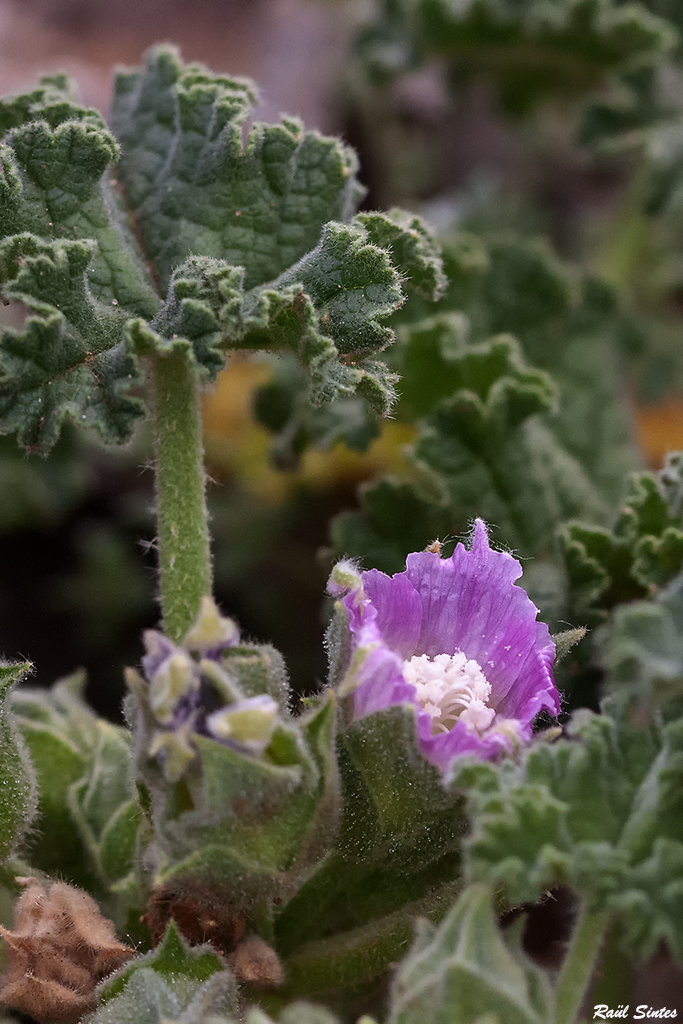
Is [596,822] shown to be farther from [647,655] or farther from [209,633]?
[209,633]

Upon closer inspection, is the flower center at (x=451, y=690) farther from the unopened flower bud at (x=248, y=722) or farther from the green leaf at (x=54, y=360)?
the green leaf at (x=54, y=360)

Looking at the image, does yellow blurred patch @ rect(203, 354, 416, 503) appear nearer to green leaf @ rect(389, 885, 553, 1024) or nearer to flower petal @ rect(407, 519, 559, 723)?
flower petal @ rect(407, 519, 559, 723)

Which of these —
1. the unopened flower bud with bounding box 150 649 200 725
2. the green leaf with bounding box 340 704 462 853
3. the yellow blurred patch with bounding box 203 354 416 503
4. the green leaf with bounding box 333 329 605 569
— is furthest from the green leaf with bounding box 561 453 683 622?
the yellow blurred patch with bounding box 203 354 416 503

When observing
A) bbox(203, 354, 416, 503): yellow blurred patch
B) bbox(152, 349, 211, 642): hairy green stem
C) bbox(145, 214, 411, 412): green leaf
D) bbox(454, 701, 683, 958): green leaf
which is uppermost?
bbox(203, 354, 416, 503): yellow blurred patch

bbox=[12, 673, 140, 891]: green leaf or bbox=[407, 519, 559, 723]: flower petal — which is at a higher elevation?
bbox=[407, 519, 559, 723]: flower petal

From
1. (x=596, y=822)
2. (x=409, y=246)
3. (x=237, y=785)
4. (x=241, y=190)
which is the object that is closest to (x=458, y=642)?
(x=596, y=822)

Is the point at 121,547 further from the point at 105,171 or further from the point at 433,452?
the point at 105,171

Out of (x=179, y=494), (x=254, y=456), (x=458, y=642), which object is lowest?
(x=458, y=642)
